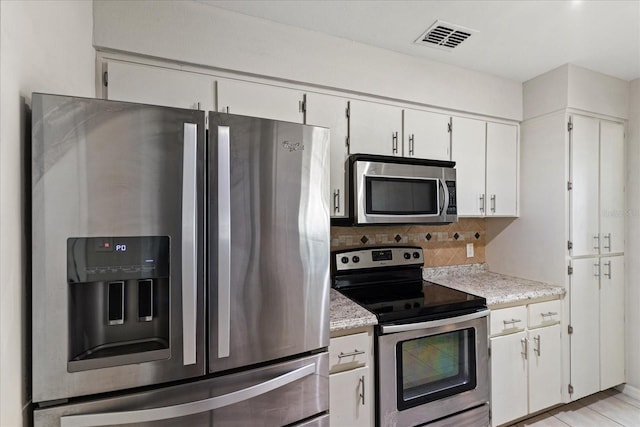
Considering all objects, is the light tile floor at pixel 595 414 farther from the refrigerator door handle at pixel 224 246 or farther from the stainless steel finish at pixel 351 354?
the refrigerator door handle at pixel 224 246

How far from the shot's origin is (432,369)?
5.73 ft

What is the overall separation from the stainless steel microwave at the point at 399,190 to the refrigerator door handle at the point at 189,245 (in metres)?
1.03

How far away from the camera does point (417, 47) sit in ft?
6.34

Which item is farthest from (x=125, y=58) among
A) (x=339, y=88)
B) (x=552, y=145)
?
(x=552, y=145)

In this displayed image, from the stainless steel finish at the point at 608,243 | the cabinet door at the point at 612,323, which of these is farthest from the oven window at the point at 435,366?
the stainless steel finish at the point at 608,243

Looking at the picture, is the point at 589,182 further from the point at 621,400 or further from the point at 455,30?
the point at 621,400

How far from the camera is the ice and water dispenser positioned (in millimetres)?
896

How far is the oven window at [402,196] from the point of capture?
6.14 ft

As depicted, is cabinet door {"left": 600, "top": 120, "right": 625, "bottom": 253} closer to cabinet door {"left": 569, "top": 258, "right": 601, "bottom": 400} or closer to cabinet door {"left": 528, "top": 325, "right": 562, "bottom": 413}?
cabinet door {"left": 569, "top": 258, "right": 601, "bottom": 400}

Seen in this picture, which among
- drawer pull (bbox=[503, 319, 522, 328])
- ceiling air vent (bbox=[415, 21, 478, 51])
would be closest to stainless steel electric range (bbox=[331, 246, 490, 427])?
drawer pull (bbox=[503, 319, 522, 328])

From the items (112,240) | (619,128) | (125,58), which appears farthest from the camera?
(619,128)

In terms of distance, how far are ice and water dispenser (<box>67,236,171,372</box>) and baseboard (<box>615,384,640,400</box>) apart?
11.1 feet

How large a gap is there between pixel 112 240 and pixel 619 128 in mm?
3422

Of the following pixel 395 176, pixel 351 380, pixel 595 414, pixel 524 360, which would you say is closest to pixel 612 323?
pixel 595 414
